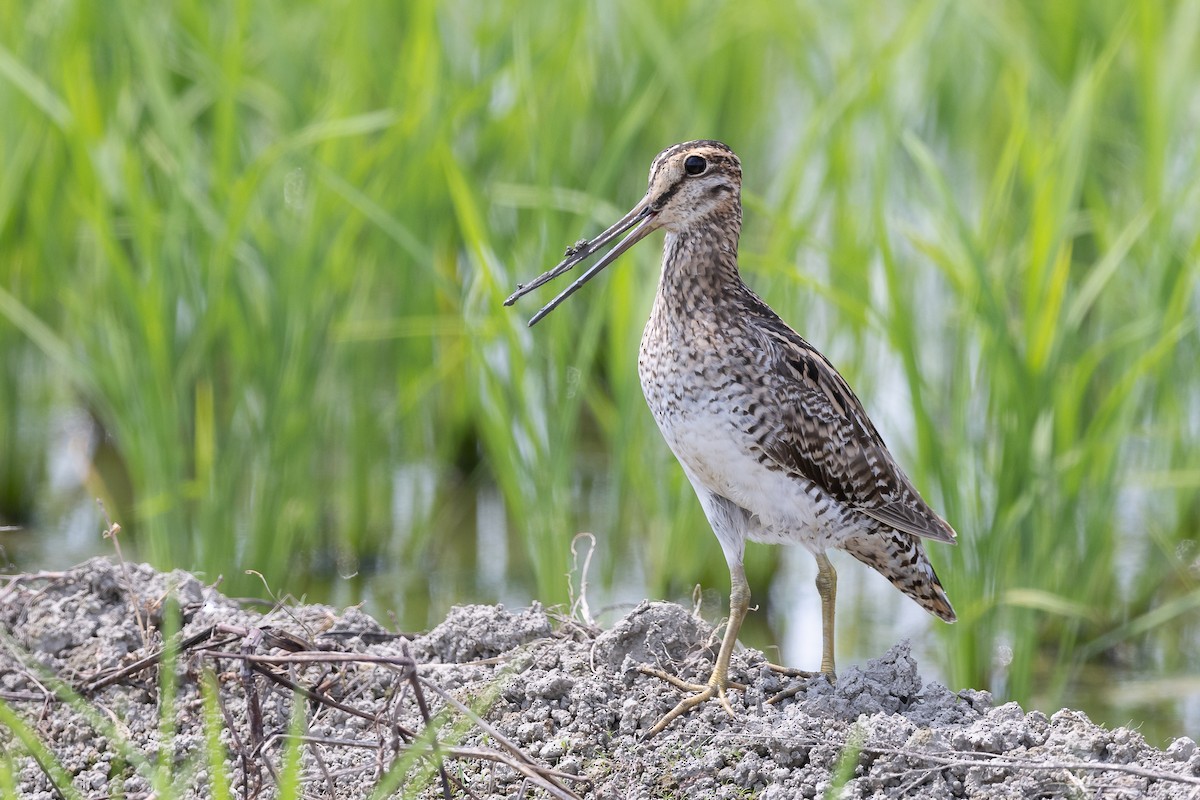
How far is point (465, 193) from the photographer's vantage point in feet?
20.0

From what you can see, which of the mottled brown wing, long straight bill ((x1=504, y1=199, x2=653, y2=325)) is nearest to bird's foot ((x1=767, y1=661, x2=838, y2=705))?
the mottled brown wing

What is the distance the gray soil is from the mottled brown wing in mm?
A: 473

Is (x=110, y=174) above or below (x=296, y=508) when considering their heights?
above

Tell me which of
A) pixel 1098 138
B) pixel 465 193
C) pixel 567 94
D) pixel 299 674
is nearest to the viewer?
pixel 299 674

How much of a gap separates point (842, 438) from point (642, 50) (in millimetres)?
3707

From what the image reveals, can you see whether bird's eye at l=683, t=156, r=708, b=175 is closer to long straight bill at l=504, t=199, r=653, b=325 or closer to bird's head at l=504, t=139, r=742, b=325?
bird's head at l=504, t=139, r=742, b=325

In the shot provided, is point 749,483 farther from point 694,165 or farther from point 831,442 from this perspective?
point 694,165

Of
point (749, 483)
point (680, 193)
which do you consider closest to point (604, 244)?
point (680, 193)

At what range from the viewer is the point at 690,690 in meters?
4.14

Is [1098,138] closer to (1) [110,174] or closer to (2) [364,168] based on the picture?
(2) [364,168]

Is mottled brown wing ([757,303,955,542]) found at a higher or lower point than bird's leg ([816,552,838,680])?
higher

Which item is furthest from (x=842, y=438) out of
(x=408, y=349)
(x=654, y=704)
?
(x=408, y=349)

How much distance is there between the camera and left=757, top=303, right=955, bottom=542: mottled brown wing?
429 cm

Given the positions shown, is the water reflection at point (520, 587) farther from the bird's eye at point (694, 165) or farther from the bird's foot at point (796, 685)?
the bird's eye at point (694, 165)
